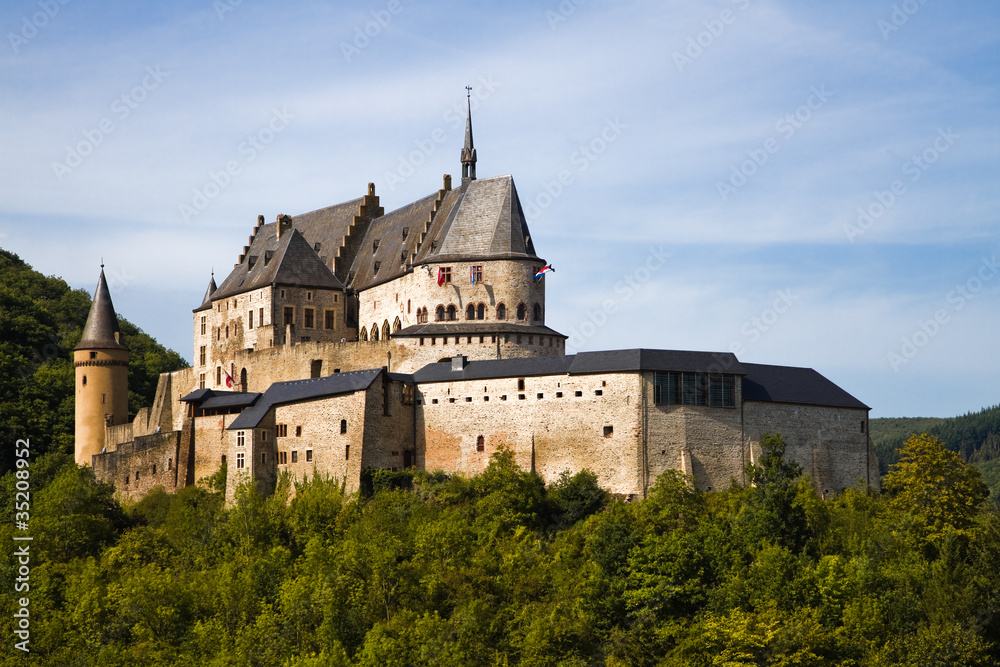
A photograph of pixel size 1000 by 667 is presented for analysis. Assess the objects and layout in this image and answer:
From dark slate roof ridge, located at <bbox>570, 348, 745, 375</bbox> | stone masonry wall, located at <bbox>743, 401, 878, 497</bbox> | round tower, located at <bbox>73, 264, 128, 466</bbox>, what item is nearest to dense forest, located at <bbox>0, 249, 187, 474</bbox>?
round tower, located at <bbox>73, 264, 128, 466</bbox>

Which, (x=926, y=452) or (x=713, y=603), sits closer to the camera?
(x=713, y=603)

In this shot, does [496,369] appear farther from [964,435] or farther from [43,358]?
[964,435]

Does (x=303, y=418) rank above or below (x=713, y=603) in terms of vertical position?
above

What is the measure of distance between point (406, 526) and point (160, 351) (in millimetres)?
50071

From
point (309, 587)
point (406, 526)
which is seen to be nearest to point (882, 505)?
point (406, 526)

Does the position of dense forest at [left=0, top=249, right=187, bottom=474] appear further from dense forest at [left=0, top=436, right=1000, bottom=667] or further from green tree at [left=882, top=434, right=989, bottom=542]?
green tree at [left=882, top=434, right=989, bottom=542]

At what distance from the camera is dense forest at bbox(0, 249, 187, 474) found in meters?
87.8

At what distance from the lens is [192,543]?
214ft

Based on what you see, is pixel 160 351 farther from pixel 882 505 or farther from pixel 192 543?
pixel 882 505

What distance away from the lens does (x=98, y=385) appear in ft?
269

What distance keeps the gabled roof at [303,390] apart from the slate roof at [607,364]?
3.35 metres

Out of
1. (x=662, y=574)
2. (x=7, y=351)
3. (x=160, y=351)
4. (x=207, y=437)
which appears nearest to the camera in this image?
(x=662, y=574)

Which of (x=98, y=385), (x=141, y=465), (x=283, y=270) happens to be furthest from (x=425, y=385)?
(x=98, y=385)

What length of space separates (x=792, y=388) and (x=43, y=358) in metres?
51.5
